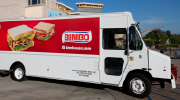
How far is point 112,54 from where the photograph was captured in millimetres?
5836

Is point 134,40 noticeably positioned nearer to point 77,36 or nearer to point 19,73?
point 77,36

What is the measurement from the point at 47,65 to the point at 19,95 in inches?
70.6

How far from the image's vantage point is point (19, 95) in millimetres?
5582

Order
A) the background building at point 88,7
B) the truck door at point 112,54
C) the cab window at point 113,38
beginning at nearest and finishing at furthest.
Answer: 1. the truck door at point 112,54
2. the cab window at point 113,38
3. the background building at point 88,7

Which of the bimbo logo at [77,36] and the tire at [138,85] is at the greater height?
the bimbo logo at [77,36]

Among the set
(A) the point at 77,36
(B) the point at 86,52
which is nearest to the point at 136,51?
(B) the point at 86,52

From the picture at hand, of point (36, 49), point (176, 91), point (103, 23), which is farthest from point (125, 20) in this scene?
point (36, 49)

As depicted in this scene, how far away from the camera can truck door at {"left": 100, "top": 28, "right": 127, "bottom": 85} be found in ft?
18.8

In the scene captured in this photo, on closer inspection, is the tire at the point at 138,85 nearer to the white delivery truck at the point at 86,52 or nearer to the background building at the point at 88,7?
the white delivery truck at the point at 86,52

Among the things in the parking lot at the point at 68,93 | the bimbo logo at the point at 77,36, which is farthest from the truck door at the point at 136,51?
the bimbo logo at the point at 77,36

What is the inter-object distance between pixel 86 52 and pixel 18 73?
414 centimetres

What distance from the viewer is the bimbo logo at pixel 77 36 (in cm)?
618

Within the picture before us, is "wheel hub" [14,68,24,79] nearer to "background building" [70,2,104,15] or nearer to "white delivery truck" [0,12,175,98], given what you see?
"white delivery truck" [0,12,175,98]

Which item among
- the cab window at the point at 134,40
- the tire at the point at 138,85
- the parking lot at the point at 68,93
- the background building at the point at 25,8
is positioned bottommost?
the parking lot at the point at 68,93
